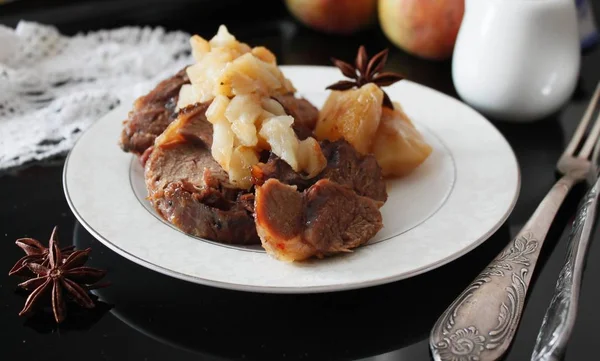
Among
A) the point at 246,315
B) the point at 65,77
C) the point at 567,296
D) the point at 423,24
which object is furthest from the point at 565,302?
the point at 65,77

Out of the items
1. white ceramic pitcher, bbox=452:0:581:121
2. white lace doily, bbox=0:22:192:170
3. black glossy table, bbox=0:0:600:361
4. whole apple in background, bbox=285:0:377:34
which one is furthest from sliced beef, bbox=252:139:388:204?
whole apple in background, bbox=285:0:377:34

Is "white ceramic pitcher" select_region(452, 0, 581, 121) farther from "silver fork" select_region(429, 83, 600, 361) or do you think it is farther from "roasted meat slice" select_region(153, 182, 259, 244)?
"roasted meat slice" select_region(153, 182, 259, 244)

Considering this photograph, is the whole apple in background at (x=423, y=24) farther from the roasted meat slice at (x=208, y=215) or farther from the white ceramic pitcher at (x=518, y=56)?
the roasted meat slice at (x=208, y=215)

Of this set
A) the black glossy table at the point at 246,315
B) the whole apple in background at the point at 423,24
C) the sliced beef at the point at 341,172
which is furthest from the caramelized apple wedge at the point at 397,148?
the whole apple in background at the point at 423,24

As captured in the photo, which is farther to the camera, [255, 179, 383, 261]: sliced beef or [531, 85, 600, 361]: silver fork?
[255, 179, 383, 261]: sliced beef

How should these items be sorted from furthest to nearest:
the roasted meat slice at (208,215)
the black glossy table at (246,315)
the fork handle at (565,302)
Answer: the roasted meat slice at (208,215)
the black glossy table at (246,315)
the fork handle at (565,302)

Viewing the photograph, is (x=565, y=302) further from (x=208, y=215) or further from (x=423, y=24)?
(x=423, y=24)
